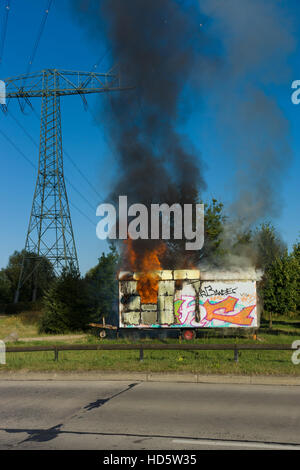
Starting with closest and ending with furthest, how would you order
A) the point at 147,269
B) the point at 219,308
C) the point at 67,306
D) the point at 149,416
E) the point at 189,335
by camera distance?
the point at 149,416 → the point at 219,308 → the point at 189,335 → the point at 147,269 → the point at 67,306

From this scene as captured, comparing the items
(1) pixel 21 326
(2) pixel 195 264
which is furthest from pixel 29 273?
(2) pixel 195 264

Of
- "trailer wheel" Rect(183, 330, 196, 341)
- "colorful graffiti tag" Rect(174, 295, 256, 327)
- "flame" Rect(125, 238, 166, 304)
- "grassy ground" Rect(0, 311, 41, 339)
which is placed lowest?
"grassy ground" Rect(0, 311, 41, 339)

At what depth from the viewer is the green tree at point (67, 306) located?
2742cm

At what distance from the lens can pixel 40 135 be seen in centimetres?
4091

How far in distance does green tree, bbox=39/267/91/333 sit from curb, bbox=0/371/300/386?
551 inches

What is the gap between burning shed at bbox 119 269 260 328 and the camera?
70.1ft

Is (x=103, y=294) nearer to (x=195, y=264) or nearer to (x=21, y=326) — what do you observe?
(x=195, y=264)

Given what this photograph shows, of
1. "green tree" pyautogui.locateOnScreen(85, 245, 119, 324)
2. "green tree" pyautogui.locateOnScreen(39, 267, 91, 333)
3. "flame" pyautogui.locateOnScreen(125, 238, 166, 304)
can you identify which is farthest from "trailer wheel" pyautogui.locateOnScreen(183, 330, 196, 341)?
"green tree" pyautogui.locateOnScreen(39, 267, 91, 333)

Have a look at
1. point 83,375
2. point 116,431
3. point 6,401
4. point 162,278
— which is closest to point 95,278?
point 162,278

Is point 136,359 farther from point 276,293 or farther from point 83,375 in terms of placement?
point 276,293

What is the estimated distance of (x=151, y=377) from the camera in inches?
483

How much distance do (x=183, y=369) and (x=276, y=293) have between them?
71.4 ft

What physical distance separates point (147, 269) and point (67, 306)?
7.80 m

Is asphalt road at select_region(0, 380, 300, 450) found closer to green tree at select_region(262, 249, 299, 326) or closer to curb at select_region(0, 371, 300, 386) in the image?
curb at select_region(0, 371, 300, 386)
